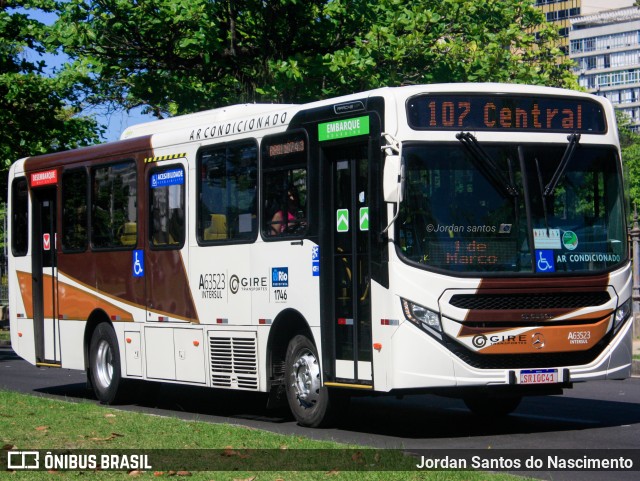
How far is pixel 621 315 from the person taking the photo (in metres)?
13.2

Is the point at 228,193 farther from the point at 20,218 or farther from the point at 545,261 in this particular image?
the point at 20,218

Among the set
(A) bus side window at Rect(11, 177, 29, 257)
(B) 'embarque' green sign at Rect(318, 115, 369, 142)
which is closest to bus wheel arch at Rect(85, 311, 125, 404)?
(A) bus side window at Rect(11, 177, 29, 257)

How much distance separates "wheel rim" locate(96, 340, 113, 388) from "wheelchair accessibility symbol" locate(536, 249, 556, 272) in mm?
7389

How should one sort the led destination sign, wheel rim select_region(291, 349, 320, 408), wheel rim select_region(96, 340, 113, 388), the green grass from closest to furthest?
the green grass
the led destination sign
wheel rim select_region(291, 349, 320, 408)
wheel rim select_region(96, 340, 113, 388)

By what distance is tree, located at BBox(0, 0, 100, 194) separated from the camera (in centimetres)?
3616

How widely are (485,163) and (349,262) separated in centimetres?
171

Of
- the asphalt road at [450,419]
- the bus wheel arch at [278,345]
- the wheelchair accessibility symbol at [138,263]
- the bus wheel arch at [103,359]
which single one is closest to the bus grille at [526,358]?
the asphalt road at [450,419]

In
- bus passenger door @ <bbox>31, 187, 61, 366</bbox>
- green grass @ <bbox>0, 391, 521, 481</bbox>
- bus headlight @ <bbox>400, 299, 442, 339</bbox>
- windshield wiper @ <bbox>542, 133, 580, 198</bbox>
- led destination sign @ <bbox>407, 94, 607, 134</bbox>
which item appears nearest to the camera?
green grass @ <bbox>0, 391, 521, 481</bbox>

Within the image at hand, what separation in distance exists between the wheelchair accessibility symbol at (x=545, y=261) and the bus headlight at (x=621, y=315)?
91 cm

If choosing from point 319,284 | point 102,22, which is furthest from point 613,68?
point 319,284

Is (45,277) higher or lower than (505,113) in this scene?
lower

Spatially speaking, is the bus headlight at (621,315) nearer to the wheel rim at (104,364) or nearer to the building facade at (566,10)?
the wheel rim at (104,364)

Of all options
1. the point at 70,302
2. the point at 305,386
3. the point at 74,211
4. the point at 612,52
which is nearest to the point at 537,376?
the point at 305,386

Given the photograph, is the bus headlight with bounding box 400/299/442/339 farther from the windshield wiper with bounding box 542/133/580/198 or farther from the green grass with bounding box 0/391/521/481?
the windshield wiper with bounding box 542/133/580/198
